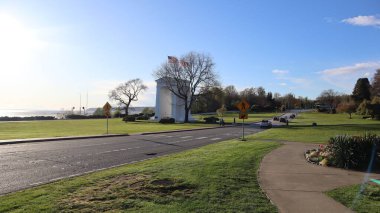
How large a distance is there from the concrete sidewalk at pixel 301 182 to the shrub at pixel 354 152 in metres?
0.54

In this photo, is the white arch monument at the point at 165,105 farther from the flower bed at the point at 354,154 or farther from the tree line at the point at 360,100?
the flower bed at the point at 354,154

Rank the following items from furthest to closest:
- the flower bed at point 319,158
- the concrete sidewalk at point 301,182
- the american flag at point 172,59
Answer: the american flag at point 172,59, the flower bed at point 319,158, the concrete sidewalk at point 301,182

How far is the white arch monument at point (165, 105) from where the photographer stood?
7293cm

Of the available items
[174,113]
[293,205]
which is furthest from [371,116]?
[293,205]

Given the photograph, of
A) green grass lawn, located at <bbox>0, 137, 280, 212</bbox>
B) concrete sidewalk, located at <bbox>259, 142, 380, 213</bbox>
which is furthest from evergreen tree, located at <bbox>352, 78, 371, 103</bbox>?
green grass lawn, located at <bbox>0, 137, 280, 212</bbox>

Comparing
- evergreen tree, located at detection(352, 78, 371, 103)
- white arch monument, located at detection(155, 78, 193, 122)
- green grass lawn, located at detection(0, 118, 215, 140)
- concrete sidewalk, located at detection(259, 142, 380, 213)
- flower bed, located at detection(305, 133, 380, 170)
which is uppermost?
evergreen tree, located at detection(352, 78, 371, 103)

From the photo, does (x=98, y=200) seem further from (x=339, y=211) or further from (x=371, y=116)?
(x=371, y=116)

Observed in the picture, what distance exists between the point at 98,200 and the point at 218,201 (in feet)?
7.47

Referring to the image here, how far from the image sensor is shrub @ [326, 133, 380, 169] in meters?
11.3

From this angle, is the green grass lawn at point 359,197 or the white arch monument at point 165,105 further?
the white arch monument at point 165,105

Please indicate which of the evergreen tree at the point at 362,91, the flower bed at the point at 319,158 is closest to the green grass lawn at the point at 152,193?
the flower bed at the point at 319,158

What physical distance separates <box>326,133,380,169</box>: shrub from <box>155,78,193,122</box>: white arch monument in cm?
6050

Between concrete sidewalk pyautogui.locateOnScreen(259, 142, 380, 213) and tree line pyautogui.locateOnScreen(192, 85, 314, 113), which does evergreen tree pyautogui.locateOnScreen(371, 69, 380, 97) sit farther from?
concrete sidewalk pyautogui.locateOnScreen(259, 142, 380, 213)

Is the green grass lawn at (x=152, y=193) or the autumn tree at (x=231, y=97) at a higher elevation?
the autumn tree at (x=231, y=97)
